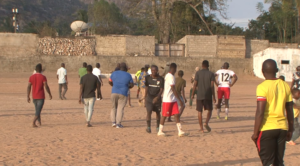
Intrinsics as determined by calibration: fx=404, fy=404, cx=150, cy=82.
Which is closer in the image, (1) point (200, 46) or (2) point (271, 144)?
(2) point (271, 144)

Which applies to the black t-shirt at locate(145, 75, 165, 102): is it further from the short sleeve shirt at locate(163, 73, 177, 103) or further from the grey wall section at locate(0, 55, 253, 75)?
the grey wall section at locate(0, 55, 253, 75)

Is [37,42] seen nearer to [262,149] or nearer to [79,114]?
[79,114]

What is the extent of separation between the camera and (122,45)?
32125 mm

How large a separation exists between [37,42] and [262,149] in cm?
2878

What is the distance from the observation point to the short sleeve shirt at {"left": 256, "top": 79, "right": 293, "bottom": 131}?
464 centimetres

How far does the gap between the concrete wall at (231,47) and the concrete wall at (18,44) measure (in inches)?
581

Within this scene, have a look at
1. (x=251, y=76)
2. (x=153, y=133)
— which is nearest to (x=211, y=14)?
(x=251, y=76)

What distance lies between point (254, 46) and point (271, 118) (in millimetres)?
30687

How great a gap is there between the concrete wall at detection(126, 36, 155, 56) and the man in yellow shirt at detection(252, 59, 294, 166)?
27.7m

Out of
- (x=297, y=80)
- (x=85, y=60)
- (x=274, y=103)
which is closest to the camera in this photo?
(x=274, y=103)

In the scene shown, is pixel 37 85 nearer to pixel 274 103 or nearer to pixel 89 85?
pixel 89 85

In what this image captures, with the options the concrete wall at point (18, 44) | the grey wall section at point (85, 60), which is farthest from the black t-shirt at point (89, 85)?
the concrete wall at point (18, 44)

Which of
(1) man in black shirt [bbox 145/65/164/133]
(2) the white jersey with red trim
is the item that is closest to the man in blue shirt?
(1) man in black shirt [bbox 145/65/164/133]

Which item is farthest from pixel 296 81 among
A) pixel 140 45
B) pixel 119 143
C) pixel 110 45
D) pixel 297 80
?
pixel 110 45
